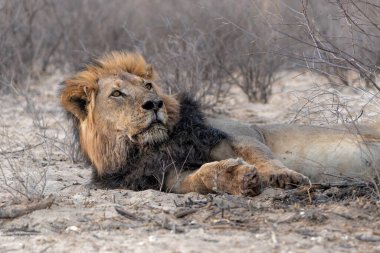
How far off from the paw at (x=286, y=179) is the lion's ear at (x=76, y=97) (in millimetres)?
1411

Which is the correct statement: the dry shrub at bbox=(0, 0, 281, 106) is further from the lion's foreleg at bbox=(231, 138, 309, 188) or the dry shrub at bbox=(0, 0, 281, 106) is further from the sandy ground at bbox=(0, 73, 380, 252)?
the sandy ground at bbox=(0, 73, 380, 252)

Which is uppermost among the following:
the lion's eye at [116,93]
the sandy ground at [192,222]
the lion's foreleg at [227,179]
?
the lion's eye at [116,93]

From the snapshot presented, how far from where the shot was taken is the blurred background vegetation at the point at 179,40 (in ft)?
27.4

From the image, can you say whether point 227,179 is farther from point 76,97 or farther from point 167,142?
point 76,97

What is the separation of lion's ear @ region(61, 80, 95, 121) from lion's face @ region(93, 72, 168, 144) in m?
0.08

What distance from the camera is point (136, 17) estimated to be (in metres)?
13.4

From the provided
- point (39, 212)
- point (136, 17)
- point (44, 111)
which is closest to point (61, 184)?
point (39, 212)

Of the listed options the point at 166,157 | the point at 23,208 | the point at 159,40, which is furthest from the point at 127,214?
the point at 159,40

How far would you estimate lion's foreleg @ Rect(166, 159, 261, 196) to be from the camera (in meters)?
4.70

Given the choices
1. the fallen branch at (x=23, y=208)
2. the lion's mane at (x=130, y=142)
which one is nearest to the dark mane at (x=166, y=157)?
the lion's mane at (x=130, y=142)

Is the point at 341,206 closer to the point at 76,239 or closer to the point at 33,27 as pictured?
the point at 76,239

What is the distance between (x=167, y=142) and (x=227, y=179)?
69 cm

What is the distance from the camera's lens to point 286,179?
487 cm

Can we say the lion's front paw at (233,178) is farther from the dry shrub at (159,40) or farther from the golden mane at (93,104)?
the dry shrub at (159,40)
